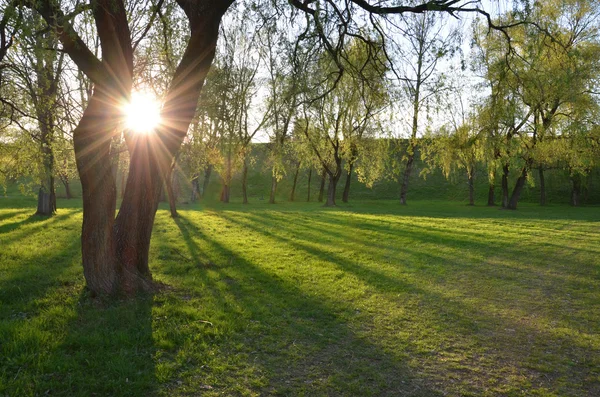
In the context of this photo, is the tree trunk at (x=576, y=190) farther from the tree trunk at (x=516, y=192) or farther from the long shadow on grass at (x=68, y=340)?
the long shadow on grass at (x=68, y=340)

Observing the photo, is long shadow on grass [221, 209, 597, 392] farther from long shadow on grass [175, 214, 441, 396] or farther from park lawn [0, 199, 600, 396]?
long shadow on grass [175, 214, 441, 396]

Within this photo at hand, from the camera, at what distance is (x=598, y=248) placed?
15164 mm

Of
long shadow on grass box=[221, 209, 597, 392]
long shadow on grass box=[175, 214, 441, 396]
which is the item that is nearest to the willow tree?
long shadow on grass box=[175, 214, 441, 396]

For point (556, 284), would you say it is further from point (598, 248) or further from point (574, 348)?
point (598, 248)

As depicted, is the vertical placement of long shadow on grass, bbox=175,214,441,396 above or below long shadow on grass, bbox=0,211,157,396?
below

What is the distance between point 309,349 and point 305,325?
1.05m

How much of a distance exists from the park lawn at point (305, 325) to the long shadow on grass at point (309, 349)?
30 mm

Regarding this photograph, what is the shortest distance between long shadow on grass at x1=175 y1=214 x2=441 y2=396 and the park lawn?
1.2 inches

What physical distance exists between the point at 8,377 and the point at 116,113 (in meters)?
4.66

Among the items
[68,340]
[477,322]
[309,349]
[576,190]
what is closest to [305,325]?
[309,349]

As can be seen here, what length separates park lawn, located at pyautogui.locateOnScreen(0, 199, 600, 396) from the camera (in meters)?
5.07

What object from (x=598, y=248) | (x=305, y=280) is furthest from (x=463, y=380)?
(x=598, y=248)

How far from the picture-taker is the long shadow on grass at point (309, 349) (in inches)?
200

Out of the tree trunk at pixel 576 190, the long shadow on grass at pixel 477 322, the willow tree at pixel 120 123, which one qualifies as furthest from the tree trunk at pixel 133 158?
→ the tree trunk at pixel 576 190
